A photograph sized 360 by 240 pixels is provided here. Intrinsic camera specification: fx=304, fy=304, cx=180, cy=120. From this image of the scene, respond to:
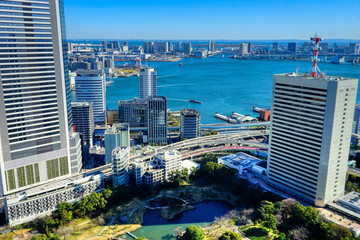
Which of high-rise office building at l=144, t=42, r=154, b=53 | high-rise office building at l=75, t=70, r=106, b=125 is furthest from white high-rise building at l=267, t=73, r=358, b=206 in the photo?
high-rise office building at l=144, t=42, r=154, b=53

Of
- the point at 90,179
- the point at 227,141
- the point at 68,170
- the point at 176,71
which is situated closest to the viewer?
the point at 90,179

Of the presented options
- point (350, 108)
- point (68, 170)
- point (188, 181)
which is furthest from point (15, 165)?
point (350, 108)

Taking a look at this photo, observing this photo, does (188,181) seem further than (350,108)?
Yes

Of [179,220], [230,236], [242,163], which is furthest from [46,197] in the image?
[242,163]

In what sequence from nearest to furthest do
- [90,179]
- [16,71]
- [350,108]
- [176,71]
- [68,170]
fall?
1. [350,108]
2. [16,71]
3. [90,179]
4. [68,170]
5. [176,71]

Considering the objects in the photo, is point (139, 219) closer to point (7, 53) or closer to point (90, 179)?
point (90, 179)

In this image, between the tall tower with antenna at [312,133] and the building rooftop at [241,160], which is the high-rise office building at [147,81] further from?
the tall tower with antenna at [312,133]

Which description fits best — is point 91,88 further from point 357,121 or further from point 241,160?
point 357,121

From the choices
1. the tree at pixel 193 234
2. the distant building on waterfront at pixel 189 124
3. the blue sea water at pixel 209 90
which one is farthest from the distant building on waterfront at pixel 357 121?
the tree at pixel 193 234
